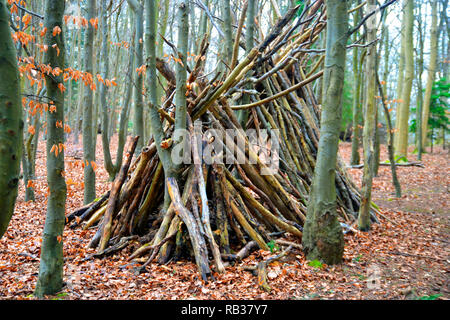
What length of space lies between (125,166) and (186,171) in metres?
1.00

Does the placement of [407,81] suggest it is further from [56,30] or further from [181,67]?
[56,30]

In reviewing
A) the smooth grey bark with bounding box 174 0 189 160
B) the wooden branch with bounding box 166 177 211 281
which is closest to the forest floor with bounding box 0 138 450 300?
the wooden branch with bounding box 166 177 211 281

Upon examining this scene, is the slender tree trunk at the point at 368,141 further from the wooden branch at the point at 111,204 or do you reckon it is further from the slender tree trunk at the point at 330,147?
the wooden branch at the point at 111,204

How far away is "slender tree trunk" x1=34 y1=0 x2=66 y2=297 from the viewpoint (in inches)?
119

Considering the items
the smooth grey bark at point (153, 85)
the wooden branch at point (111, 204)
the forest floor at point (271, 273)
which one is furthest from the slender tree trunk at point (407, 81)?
the wooden branch at point (111, 204)

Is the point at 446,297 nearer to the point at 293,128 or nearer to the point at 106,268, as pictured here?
the point at 106,268

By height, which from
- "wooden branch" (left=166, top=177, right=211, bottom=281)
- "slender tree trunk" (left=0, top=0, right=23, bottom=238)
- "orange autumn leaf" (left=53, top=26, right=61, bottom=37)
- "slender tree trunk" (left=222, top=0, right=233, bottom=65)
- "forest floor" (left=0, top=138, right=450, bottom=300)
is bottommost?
"forest floor" (left=0, top=138, right=450, bottom=300)

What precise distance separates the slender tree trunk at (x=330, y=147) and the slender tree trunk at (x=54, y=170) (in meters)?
2.92

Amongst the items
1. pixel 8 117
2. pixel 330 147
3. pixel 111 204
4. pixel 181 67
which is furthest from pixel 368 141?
pixel 8 117

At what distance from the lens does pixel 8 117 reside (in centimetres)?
211

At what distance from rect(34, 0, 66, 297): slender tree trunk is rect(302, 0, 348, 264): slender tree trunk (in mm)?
2921

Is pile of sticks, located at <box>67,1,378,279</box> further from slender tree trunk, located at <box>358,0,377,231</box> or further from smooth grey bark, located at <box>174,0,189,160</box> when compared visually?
slender tree trunk, located at <box>358,0,377,231</box>
